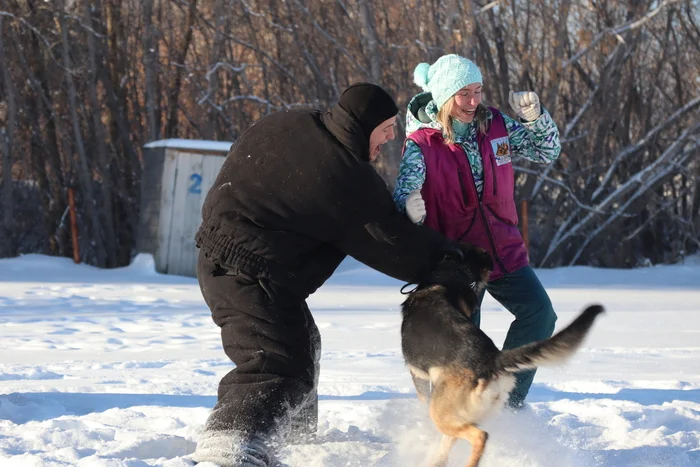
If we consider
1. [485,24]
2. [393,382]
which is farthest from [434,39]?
[393,382]

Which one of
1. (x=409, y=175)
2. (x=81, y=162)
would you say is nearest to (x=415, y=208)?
(x=409, y=175)

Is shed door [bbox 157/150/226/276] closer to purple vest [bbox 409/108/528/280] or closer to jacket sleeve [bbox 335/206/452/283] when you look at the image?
purple vest [bbox 409/108/528/280]

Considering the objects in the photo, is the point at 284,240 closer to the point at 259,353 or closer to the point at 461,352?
the point at 259,353

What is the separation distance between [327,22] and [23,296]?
630 centimetres

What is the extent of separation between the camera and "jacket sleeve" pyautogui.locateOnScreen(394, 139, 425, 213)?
3125mm

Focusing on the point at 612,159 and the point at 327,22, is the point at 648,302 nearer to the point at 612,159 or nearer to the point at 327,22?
the point at 612,159

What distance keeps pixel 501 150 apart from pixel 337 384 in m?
1.89

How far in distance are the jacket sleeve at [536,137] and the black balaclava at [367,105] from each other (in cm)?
73

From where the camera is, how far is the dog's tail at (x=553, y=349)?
2680 millimetres

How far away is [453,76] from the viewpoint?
316 centimetres

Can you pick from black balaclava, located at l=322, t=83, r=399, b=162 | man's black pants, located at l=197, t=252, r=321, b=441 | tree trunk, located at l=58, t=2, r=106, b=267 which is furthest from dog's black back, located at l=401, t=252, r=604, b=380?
tree trunk, located at l=58, t=2, r=106, b=267

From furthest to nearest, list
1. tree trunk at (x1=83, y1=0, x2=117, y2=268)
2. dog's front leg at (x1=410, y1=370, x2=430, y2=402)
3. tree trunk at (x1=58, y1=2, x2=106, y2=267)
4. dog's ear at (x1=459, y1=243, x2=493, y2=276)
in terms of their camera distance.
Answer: tree trunk at (x1=83, y1=0, x2=117, y2=268) < tree trunk at (x1=58, y1=2, x2=106, y2=267) < dog's front leg at (x1=410, y1=370, x2=430, y2=402) < dog's ear at (x1=459, y1=243, x2=493, y2=276)

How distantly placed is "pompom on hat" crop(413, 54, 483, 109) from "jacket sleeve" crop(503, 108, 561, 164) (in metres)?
0.31

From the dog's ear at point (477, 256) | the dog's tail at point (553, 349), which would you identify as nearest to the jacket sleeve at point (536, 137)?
the dog's ear at point (477, 256)
